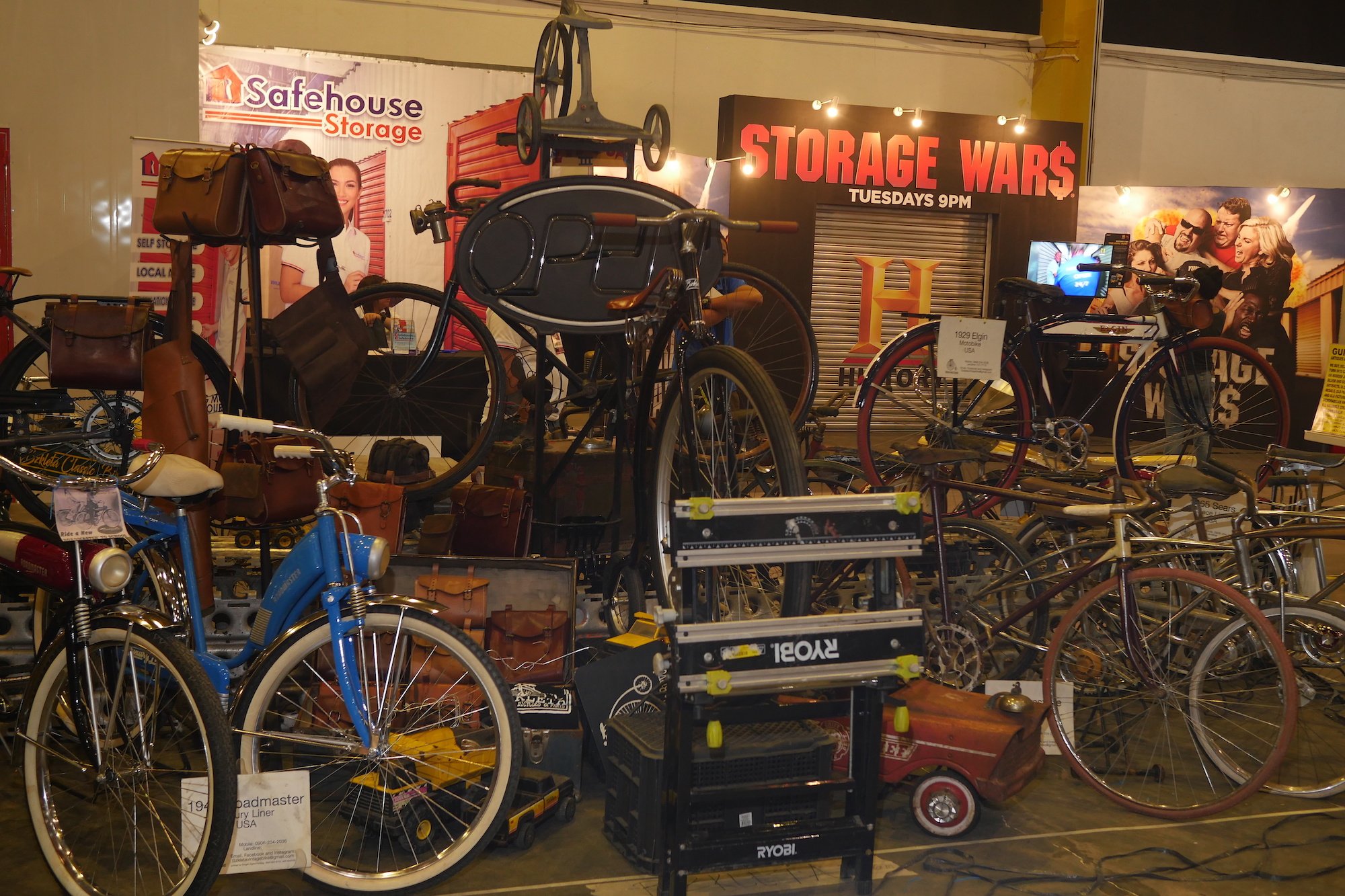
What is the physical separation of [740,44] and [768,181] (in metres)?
1.42

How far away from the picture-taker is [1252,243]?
35.0 ft

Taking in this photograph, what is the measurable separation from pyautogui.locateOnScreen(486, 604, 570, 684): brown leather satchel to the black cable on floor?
1.27 metres

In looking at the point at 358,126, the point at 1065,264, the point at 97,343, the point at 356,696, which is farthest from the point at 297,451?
the point at 1065,264

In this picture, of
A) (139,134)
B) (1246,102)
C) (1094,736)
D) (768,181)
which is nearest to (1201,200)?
(1246,102)

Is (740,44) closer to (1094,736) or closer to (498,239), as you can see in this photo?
(498,239)

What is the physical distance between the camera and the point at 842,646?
2.61 meters

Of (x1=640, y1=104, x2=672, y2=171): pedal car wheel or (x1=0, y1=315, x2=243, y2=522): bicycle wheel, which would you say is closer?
(x1=0, y1=315, x2=243, y2=522): bicycle wheel

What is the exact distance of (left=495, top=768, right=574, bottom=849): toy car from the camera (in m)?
3.01

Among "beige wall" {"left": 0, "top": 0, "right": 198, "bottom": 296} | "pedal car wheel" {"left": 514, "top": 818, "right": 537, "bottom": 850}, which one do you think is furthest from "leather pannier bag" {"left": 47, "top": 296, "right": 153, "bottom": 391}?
"beige wall" {"left": 0, "top": 0, "right": 198, "bottom": 296}

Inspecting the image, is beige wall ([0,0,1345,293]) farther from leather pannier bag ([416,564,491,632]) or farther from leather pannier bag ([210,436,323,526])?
leather pannier bag ([416,564,491,632])

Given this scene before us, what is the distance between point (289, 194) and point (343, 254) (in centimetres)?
459

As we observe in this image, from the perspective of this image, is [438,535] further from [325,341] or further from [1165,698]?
[1165,698]

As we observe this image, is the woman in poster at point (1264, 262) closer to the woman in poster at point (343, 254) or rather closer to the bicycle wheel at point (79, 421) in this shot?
the woman in poster at point (343, 254)

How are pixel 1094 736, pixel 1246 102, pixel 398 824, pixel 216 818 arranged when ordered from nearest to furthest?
pixel 216 818, pixel 398 824, pixel 1094 736, pixel 1246 102
